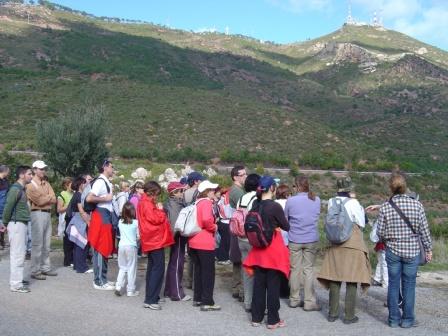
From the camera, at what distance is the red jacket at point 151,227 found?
7816 mm

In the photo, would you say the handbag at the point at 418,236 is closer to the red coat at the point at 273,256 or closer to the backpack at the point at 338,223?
the backpack at the point at 338,223

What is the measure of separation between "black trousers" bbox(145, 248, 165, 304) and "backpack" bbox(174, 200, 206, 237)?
423 millimetres

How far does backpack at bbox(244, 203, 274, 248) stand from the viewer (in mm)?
6898

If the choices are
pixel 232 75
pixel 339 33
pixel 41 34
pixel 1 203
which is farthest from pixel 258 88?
pixel 1 203

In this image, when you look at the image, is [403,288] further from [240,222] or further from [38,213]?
[38,213]

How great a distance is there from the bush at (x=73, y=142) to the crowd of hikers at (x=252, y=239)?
16229 millimetres

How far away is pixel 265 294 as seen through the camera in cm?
717

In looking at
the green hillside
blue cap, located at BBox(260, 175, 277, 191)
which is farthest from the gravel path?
the green hillside

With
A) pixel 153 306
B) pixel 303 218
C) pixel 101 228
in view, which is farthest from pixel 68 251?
pixel 303 218

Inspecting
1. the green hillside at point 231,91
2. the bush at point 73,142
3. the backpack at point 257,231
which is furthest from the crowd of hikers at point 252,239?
the green hillside at point 231,91

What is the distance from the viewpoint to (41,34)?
84750mm

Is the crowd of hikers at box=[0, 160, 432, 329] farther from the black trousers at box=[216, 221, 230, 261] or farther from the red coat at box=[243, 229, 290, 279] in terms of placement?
the black trousers at box=[216, 221, 230, 261]

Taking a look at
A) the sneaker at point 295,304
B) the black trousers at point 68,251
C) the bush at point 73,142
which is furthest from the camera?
the bush at point 73,142

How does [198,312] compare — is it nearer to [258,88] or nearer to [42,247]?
[42,247]
